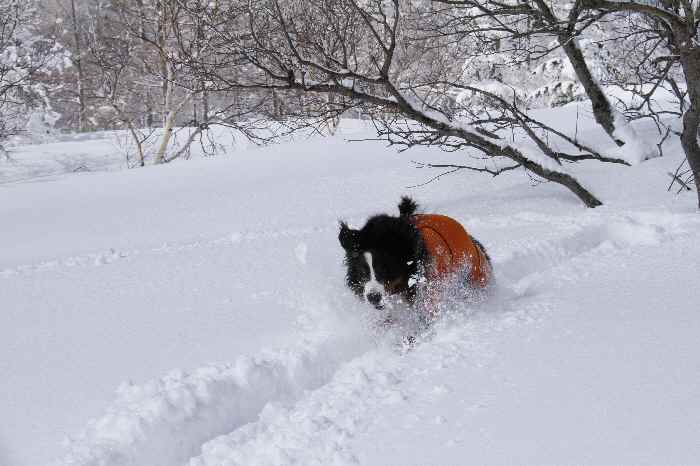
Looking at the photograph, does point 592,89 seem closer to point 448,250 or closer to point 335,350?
point 448,250

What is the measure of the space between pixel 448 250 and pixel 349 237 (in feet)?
2.40

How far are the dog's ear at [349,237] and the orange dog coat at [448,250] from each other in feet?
1.68

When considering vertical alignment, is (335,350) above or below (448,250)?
below

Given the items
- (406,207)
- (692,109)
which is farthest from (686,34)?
(406,207)

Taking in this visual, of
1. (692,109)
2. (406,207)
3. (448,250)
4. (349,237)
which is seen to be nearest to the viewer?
(349,237)

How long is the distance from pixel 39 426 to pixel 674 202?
653 cm

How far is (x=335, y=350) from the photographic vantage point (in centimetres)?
380

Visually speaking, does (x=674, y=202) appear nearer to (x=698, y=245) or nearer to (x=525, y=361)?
(x=698, y=245)

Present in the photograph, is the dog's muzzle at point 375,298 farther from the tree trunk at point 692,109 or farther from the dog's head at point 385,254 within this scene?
the tree trunk at point 692,109

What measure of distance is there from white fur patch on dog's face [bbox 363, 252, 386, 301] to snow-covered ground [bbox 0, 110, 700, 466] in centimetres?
24

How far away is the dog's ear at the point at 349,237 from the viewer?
170 inches

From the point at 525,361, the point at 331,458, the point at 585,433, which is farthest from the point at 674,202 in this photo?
the point at 331,458

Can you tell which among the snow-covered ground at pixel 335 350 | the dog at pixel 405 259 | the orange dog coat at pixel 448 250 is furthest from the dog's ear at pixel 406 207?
the snow-covered ground at pixel 335 350

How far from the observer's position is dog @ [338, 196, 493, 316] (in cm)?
433
